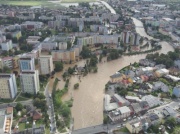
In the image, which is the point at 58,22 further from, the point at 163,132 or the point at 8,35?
the point at 163,132

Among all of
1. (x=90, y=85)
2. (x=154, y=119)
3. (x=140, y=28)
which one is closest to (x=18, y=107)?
(x=90, y=85)

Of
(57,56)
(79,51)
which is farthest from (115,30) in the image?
(57,56)

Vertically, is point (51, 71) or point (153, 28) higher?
point (153, 28)

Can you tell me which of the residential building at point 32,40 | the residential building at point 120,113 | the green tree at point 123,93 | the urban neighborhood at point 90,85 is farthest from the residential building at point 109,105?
the residential building at point 32,40

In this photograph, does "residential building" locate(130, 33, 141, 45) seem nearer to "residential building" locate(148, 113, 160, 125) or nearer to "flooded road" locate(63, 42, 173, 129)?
"flooded road" locate(63, 42, 173, 129)

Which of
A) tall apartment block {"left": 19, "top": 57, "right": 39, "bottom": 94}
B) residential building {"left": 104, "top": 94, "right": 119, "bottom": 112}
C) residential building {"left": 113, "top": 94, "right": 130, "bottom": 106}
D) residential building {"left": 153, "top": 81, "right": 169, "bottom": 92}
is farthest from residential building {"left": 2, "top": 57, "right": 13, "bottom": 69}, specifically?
residential building {"left": 153, "top": 81, "right": 169, "bottom": 92}
